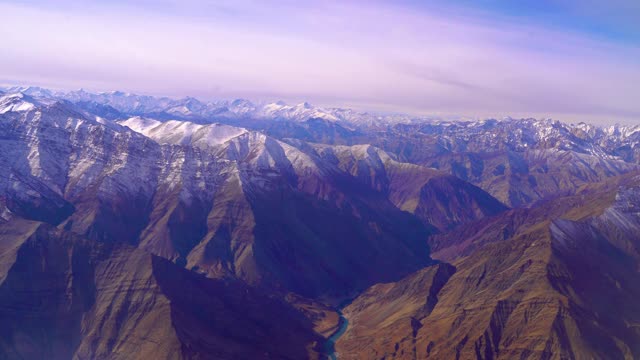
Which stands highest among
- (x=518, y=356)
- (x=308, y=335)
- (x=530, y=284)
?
(x=530, y=284)

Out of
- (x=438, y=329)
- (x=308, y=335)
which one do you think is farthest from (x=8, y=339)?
(x=438, y=329)

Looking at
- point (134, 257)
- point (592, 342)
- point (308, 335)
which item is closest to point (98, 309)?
point (134, 257)

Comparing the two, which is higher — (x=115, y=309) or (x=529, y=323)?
(x=529, y=323)

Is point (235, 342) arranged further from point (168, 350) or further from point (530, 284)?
point (530, 284)

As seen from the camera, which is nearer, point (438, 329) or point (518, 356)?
point (518, 356)

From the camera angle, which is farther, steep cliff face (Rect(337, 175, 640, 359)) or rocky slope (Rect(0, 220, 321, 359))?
steep cliff face (Rect(337, 175, 640, 359))

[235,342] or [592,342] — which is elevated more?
[592,342]

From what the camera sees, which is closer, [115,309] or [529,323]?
[115,309]

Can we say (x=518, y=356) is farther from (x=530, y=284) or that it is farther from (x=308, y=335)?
(x=308, y=335)

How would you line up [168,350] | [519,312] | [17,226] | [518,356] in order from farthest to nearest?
1. [17,226]
2. [519,312]
3. [518,356]
4. [168,350]

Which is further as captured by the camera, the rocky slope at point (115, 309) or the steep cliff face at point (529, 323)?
the steep cliff face at point (529, 323)

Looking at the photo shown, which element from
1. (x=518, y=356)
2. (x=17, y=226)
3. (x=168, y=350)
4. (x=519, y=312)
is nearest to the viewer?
(x=168, y=350)
